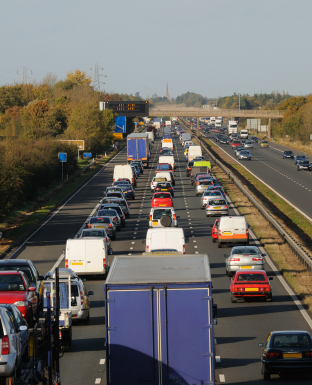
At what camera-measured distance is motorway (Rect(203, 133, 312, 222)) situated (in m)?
54.6

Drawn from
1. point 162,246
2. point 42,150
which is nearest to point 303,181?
point 42,150

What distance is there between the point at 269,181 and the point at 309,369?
54205 mm

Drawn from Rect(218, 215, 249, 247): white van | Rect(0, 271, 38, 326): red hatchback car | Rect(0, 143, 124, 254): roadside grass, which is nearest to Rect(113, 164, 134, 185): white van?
Rect(0, 143, 124, 254): roadside grass

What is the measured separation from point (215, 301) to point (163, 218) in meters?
14.7

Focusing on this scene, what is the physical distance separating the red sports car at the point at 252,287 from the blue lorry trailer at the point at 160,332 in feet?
38.2

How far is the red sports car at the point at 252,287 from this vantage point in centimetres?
2330

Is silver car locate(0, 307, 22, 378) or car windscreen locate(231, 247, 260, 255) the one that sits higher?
silver car locate(0, 307, 22, 378)

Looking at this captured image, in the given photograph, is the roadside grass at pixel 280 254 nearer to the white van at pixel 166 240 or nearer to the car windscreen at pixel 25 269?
the white van at pixel 166 240

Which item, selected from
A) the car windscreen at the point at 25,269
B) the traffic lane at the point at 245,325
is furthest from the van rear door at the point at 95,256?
the car windscreen at the point at 25,269

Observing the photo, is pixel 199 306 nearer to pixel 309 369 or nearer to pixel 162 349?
pixel 162 349

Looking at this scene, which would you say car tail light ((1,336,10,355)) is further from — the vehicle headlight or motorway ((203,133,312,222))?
motorway ((203,133,312,222))

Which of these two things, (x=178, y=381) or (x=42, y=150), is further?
(x=42, y=150)

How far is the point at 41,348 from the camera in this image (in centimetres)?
1328

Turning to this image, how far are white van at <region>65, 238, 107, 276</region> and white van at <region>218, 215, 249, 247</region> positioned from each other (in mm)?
8496
